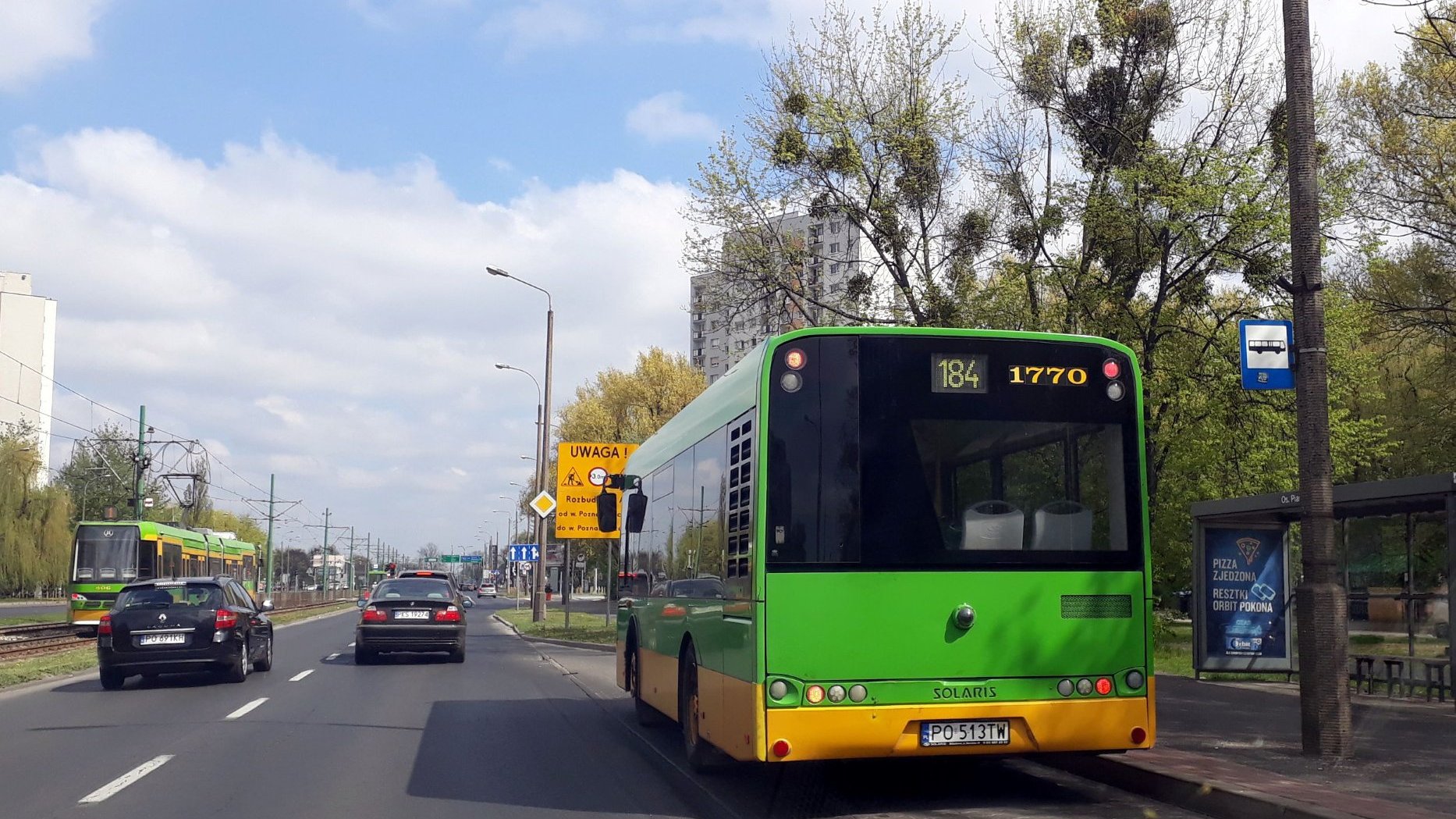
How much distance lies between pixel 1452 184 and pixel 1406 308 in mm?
2422

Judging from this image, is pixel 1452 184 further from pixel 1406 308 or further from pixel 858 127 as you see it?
pixel 858 127

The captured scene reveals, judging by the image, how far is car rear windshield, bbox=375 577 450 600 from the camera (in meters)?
24.2

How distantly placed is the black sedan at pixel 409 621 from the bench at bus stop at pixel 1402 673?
14802 millimetres

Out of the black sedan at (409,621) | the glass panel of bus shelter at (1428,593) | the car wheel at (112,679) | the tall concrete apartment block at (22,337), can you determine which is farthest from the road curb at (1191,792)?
the tall concrete apartment block at (22,337)

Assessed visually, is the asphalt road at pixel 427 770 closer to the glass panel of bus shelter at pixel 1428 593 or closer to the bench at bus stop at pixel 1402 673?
the bench at bus stop at pixel 1402 673

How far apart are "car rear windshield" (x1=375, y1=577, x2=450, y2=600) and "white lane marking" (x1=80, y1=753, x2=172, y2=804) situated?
12801 mm

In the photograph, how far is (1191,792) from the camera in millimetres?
8422

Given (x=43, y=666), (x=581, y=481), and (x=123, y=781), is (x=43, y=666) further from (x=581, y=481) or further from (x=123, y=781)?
(x=123, y=781)

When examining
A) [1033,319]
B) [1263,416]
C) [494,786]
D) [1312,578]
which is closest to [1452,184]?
[1263,416]

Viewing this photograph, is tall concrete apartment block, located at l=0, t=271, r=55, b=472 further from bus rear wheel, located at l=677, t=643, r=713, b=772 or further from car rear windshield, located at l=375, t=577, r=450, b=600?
bus rear wheel, located at l=677, t=643, r=713, b=772

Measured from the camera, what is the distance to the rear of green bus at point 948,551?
8.16m

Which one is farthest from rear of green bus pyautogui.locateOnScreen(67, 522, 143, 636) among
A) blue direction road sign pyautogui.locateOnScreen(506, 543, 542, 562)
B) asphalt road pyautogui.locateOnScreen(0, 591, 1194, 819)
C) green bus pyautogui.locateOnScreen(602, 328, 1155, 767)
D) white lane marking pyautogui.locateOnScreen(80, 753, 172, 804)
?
green bus pyautogui.locateOnScreen(602, 328, 1155, 767)

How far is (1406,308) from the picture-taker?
25125 mm

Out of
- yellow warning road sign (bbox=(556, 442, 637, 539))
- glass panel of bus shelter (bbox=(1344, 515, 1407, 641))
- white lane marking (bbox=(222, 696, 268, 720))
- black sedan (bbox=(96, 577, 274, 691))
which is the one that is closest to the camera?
white lane marking (bbox=(222, 696, 268, 720))
